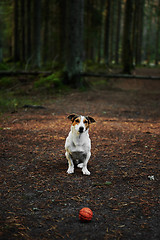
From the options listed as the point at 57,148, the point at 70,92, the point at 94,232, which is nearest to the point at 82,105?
the point at 70,92

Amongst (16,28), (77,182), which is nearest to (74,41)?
(16,28)

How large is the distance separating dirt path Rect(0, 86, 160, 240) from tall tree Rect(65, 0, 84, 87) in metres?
7.07

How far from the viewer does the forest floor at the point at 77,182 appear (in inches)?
123

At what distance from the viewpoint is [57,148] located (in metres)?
6.20

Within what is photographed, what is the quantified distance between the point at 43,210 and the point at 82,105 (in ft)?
28.1

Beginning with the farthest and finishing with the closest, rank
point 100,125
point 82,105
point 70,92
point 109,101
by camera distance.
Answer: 1. point 70,92
2. point 109,101
3. point 82,105
4. point 100,125

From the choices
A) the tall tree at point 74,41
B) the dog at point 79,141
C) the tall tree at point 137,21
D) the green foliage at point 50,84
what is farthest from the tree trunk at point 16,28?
the dog at point 79,141

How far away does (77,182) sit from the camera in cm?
446

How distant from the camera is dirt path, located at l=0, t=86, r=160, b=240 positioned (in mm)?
3137

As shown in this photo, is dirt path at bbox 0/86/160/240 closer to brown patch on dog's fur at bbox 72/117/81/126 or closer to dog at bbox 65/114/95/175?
dog at bbox 65/114/95/175

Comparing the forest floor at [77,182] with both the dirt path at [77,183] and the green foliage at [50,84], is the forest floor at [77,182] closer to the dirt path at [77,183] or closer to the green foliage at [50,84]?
the dirt path at [77,183]

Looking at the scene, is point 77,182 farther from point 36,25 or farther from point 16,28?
point 16,28

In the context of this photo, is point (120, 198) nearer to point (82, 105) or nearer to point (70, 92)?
point (82, 105)

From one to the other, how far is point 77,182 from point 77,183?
4 cm
